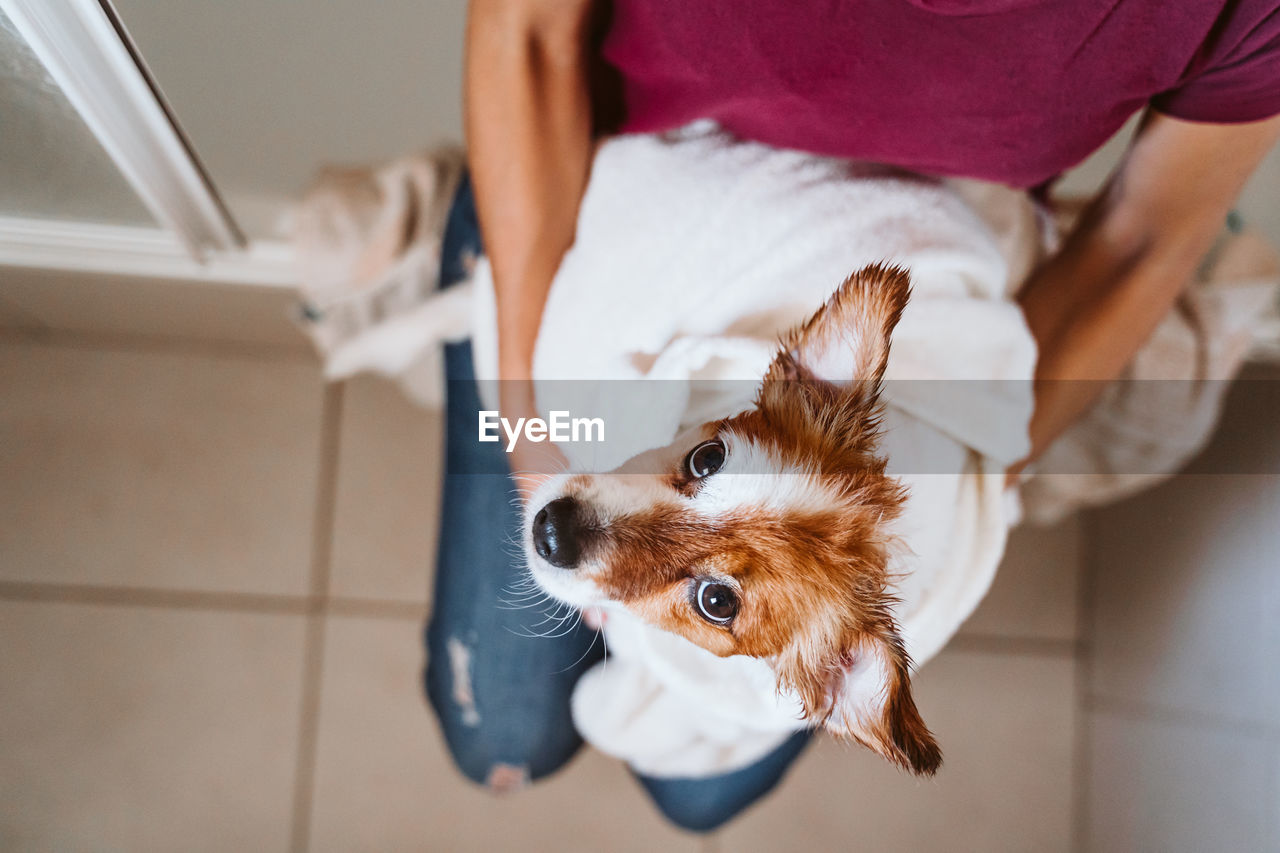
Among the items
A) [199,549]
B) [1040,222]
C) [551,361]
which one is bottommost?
[199,549]

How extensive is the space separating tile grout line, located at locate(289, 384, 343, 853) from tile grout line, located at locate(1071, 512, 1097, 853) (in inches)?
51.5

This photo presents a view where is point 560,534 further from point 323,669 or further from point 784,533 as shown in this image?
point 323,669

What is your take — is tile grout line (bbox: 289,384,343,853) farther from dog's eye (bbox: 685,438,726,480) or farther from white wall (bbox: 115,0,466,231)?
dog's eye (bbox: 685,438,726,480)

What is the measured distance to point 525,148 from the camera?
77cm

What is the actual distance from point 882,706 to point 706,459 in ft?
0.75

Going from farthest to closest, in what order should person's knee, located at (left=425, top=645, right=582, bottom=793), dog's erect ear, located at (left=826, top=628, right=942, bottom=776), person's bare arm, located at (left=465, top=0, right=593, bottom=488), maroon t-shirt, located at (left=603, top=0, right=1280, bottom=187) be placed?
person's knee, located at (left=425, top=645, right=582, bottom=793) → person's bare arm, located at (left=465, top=0, right=593, bottom=488) → maroon t-shirt, located at (left=603, top=0, right=1280, bottom=187) → dog's erect ear, located at (left=826, top=628, right=942, bottom=776)

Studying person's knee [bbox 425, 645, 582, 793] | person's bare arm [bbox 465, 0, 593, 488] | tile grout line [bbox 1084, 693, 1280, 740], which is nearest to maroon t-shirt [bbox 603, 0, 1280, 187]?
person's bare arm [bbox 465, 0, 593, 488]

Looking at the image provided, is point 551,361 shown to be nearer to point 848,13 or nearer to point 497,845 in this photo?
point 848,13

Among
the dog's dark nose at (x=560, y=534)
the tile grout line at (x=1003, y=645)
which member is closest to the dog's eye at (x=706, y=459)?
the dog's dark nose at (x=560, y=534)

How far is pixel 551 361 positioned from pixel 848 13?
0.40 m

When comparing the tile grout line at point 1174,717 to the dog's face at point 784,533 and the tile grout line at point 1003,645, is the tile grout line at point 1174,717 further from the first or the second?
the dog's face at point 784,533

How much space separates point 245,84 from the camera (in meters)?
0.80

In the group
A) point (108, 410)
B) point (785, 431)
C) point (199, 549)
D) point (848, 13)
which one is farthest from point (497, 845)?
point (848, 13)

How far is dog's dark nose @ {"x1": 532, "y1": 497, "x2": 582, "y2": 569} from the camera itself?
2.10 feet
